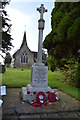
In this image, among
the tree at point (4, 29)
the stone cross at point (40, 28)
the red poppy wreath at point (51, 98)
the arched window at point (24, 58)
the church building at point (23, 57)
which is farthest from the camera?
the arched window at point (24, 58)

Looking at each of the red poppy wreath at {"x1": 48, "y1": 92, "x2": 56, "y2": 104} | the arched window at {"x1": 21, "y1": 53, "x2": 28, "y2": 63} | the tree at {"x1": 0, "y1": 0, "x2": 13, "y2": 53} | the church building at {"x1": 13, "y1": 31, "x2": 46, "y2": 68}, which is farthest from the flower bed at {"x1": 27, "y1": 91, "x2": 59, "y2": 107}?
the arched window at {"x1": 21, "y1": 53, "x2": 28, "y2": 63}

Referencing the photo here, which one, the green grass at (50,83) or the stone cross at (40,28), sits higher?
the stone cross at (40,28)

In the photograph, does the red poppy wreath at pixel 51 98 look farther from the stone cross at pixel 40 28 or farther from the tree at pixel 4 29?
the tree at pixel 4 29

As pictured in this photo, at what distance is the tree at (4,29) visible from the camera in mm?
8891

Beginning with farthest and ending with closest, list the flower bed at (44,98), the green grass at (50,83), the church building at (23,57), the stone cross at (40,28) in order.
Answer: the church building at (23,57)
the green grass at (50,83)
the stone cross at (40,28)
the flower bed at (44,98)

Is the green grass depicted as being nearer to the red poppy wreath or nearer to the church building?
the red poppy wreath

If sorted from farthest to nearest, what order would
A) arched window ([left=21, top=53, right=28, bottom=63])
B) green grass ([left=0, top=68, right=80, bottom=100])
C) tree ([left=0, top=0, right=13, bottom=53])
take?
1. arched window ([left=21, top=53, right=28, bottom=63])
2. tree ([left=0, top=0, right=13, bottom=53])
3. green grass ([left=0, top=68, right=80, bottom=100])

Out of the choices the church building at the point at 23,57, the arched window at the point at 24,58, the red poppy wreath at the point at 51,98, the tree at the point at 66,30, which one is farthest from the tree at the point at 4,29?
the arched window at the point at 24,58

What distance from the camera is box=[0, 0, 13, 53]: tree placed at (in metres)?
8.89

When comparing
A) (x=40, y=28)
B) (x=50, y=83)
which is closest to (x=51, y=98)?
(x=40, y=28)

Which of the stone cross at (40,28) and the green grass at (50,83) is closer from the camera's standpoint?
the stone cross at (40,28)

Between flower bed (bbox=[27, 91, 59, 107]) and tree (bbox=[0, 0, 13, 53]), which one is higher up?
tree (bbox=[0, 0, 13, 53])

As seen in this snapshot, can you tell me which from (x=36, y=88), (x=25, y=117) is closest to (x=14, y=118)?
(x=25, y=117)

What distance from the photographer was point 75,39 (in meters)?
5.82
